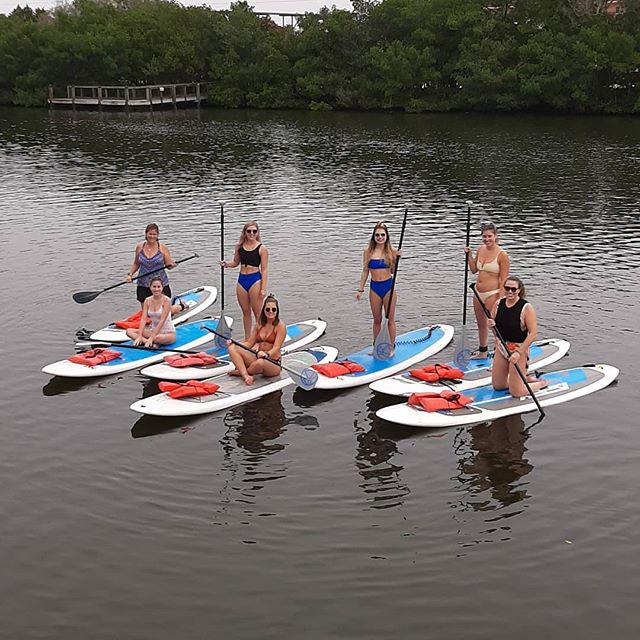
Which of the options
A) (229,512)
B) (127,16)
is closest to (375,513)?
(229,512)

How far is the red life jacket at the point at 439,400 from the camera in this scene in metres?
12.0

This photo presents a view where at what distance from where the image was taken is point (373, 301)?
13.7 metres

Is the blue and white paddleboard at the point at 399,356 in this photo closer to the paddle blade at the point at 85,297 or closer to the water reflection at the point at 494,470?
the water reflection at the point at 494,470

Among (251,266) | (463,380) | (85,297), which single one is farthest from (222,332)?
(463,380)

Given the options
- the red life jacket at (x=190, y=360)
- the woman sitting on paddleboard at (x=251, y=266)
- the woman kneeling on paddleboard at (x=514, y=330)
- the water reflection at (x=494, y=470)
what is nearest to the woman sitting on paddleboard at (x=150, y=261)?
the woman sitting on paddleboard at (x=251, y=266)

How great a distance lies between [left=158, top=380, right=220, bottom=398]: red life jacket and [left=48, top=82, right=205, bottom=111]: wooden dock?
177 feet

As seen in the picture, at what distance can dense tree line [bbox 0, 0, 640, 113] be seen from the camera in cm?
5838

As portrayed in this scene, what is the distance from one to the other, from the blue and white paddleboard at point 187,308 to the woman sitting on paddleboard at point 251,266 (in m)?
2.28

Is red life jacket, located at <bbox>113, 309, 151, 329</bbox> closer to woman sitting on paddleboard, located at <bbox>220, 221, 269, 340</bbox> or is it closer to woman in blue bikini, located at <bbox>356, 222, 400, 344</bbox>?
woman sitting on paddleboard, located at <bbox>220, 221, 269, 340</bbox>

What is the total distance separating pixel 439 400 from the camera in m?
12.1

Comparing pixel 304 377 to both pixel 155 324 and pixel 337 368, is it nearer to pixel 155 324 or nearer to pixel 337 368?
pixel 337 368

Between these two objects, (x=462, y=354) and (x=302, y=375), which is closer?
(x=302, y=375)

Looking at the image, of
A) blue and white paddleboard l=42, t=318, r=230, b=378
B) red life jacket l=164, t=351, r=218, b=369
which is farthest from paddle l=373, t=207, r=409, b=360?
blue and white paddleboard l=42, t=318, r=230, b=378

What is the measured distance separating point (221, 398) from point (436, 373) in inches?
125
